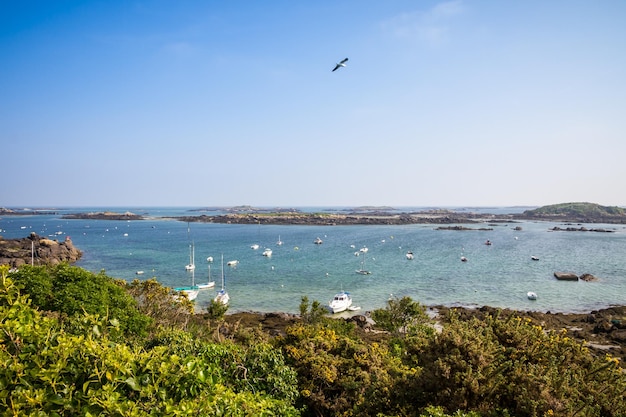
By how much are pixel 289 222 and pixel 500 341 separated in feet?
432

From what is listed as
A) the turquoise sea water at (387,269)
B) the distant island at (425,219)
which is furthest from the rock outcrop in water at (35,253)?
the distant island at (425,219)

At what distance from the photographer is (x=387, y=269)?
180 feet

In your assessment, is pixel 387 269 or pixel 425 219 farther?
pixel 425 219

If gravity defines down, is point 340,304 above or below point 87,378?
below

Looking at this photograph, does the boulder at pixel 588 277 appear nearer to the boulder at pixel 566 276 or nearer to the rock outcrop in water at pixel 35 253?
the boulder at pixel 566 276

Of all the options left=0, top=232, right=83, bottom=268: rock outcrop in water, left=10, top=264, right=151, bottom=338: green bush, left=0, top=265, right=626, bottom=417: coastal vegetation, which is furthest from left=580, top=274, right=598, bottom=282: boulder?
left=0, top=232, right=83, bottom=268: rock outcrop in water

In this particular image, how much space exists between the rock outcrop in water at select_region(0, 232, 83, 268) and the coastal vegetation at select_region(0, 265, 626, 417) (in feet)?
128

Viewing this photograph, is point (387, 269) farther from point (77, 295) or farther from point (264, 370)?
point (264, 370)

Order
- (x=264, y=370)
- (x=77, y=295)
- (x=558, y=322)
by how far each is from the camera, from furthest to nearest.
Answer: (x=558, y=322)
(x=77, y=295)
(x=264, y=370)

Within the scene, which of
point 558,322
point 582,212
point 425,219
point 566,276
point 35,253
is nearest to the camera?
point 558,322

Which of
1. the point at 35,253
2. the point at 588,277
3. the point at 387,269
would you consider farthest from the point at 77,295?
the point at 588,277

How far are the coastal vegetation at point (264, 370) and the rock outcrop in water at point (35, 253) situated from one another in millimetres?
39018

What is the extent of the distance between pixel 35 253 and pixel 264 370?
2341 inches

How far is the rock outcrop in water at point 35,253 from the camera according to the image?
160 ft
